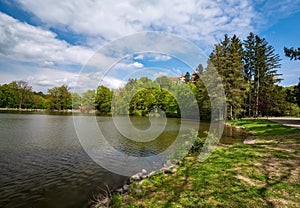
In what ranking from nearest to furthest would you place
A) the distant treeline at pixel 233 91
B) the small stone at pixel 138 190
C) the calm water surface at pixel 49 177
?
the small stone at pixel 138 190, the calm water surface at pixel 49 177, the distant treeline at pixel 233 91

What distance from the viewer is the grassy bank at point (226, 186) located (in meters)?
4.12

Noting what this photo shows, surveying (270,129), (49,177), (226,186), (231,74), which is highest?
(231,74)

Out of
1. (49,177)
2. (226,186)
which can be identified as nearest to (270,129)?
(226,186)

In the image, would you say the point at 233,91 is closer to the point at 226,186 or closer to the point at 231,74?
the point at 231,74

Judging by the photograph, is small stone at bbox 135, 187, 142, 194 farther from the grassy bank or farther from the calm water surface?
the calm water surface

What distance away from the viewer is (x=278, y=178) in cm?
513

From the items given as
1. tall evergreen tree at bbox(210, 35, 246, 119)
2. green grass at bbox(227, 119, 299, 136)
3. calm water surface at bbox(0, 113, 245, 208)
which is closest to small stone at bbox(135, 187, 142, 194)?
calm water surface at bbox(0, 113, 245, 208)

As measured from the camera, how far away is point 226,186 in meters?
4.85

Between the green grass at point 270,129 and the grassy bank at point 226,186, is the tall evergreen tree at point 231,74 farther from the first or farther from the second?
the grassy bank at point 226,186

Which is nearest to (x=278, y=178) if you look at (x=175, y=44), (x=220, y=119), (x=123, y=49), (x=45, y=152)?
(x=175, y=44)

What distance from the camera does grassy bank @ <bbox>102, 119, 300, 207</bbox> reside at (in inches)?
162

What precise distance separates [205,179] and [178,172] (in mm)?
1371

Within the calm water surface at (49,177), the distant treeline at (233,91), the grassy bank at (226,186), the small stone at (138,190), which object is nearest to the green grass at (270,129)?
the distant treeline at (233,91)

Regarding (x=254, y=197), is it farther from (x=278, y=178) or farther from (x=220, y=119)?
(x=220, y=119)
